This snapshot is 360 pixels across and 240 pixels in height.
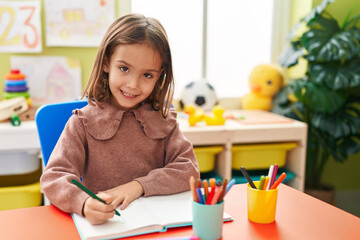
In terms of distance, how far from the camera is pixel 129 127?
1.06 metres

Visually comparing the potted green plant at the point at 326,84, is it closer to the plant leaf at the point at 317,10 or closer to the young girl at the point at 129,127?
the plant leaf at the point at 317,10

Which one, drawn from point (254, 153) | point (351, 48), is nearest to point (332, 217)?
point (254, 153)

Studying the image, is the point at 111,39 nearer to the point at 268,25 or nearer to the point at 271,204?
the point at 271,204

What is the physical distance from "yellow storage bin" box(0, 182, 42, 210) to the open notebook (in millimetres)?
1263

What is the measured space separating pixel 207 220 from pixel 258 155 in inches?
59.5

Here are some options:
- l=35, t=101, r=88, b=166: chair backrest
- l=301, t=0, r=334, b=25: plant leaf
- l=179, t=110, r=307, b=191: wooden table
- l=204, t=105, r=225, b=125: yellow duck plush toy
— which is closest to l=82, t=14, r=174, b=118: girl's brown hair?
l=35, t=101, r=88, b=166: chair backrest

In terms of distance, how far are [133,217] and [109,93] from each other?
1.29 ft

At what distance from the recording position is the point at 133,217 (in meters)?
0.82

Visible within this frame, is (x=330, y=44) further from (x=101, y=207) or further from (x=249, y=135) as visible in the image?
(x=101, y=207)

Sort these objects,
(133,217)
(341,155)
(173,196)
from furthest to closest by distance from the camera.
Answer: (341,155) → (173,196) → (133,217)

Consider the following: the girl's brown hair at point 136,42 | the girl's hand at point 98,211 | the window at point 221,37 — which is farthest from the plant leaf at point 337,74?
the girl's hand at point 98,211

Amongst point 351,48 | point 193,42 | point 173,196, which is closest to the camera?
point 173,196

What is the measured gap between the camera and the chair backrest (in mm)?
1190

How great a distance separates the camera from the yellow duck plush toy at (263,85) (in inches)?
99.2
